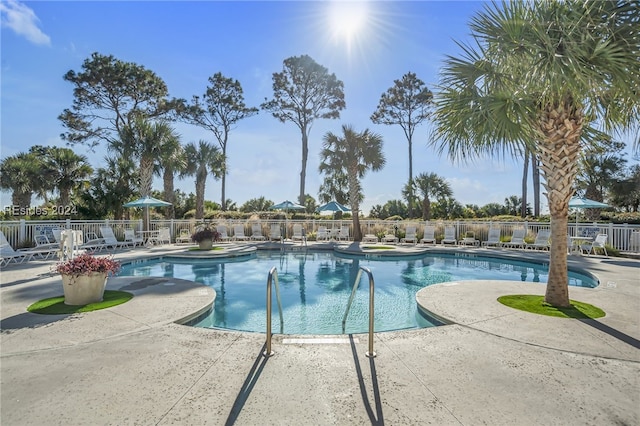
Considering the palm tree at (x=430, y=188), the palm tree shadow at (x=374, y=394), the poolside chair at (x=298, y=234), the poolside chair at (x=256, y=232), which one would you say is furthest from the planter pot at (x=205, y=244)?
the palm tree at (x=430, y=188)

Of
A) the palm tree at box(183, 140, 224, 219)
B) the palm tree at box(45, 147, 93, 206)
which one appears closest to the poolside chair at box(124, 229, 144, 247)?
the palm tree at box(45, 147, 93, 206)

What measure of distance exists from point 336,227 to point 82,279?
14.9 m

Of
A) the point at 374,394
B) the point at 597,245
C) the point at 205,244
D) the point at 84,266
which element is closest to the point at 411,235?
the point at 597,245

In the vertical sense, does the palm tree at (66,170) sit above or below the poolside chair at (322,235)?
above

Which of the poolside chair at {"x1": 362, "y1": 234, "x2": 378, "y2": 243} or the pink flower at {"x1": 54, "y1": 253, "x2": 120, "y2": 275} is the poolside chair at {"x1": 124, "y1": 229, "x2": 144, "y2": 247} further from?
the poolside chair at {"x1": 362, "y1": 234, "x2": 378, "y2": 243}

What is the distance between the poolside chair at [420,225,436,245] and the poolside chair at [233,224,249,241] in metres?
9.31

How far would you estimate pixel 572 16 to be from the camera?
13.4 ft

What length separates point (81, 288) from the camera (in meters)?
5.09

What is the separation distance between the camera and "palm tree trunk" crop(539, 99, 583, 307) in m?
4.84

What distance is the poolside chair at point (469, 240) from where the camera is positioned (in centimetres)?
1509

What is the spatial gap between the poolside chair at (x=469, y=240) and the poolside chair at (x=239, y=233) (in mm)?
10972

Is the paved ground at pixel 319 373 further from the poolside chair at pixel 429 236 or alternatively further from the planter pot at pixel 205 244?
the poolside chair at pixel 429 236

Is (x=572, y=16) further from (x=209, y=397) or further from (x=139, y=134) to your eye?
(x=139, y=134)

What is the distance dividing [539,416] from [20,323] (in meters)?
5.83
